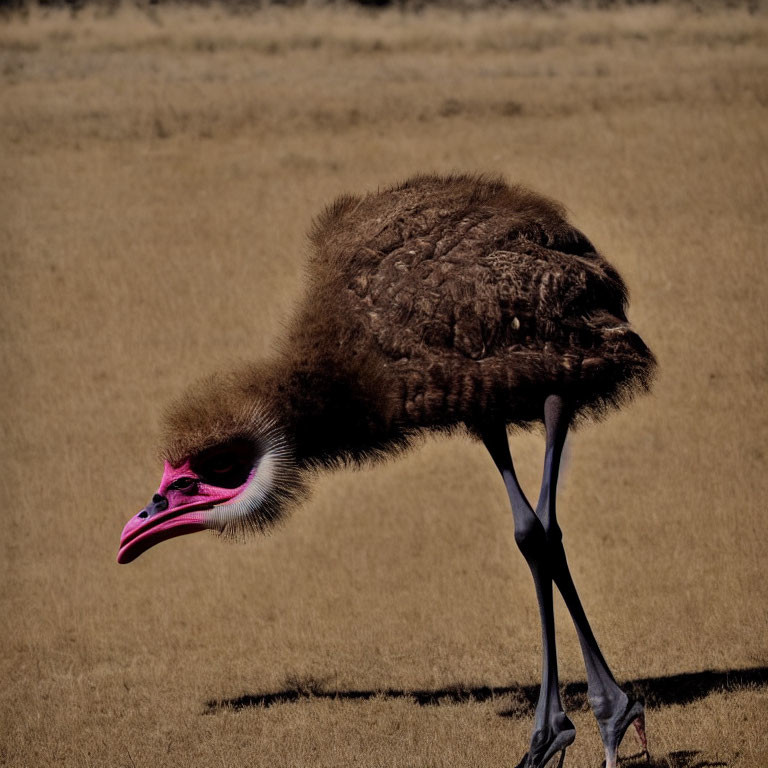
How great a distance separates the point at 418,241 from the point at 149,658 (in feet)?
17.9

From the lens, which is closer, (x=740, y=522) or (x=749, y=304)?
(x=740, y=522)

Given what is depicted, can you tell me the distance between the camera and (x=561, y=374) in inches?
278

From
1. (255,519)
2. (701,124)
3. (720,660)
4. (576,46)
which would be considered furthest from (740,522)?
(576,46)

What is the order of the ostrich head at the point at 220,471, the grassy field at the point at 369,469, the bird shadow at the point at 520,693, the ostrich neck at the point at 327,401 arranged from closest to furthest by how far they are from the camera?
the ostrich head at the point at 220,471 → the ostrich neck at the point at 327,401 → the bird shadow at the point at 520,693 → the grassy field at the point at 369,469

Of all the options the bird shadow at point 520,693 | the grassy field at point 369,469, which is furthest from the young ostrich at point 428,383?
the bird shadow at point 520,693

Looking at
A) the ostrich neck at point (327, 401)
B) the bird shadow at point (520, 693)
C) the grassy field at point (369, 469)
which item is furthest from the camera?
the grassy field at point (369, 469)

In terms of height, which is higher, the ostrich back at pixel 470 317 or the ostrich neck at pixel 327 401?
the ostrich back at pixel 470 317

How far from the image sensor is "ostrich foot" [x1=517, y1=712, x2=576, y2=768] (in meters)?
6.99

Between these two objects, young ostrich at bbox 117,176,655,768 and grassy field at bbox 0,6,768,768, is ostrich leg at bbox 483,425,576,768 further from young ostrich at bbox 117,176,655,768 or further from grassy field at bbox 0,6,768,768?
grassy field at bbox 0,6,768,768

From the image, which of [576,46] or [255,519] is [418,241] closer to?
[255,519]

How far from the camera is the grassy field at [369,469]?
374 inches

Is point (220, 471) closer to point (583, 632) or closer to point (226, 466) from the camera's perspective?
point (226, 466)

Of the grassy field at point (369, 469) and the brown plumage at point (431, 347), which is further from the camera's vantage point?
the grassy field at point (369, 469)

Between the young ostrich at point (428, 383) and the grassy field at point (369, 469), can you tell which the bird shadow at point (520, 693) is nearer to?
the grassy field at point (369, 469)
